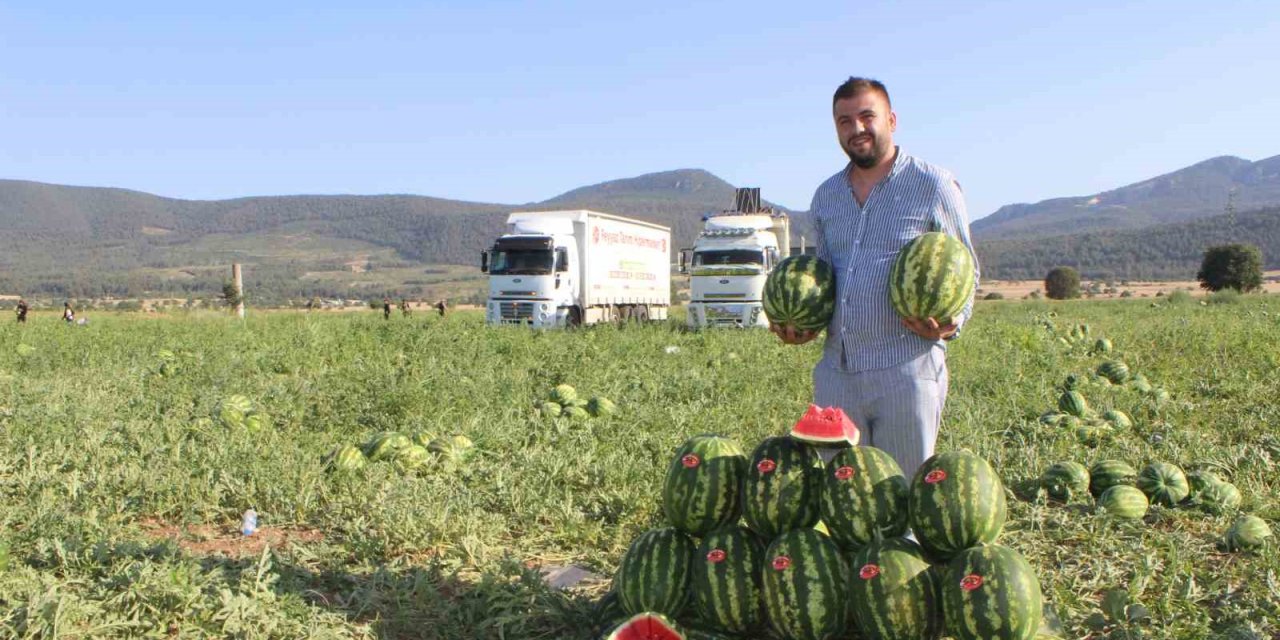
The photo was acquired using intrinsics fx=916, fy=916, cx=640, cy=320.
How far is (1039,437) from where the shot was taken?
25.1 feet

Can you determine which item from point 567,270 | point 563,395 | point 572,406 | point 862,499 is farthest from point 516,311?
point 862,499

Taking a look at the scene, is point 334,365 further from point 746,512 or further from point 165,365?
point 746,512

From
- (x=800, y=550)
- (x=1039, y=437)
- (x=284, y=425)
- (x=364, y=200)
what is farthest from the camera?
(x=364, y=200)

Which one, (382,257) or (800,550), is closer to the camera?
(800,550)

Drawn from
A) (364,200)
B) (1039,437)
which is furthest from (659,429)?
(364,200)

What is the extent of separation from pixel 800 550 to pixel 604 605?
107 centimetres

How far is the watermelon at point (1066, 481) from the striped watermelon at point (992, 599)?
3155 millimetres

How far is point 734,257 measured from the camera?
24.8 metres

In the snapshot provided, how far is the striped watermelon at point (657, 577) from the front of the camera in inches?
135

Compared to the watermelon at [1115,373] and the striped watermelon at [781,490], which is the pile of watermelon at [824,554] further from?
the watermelon at [1115,373]

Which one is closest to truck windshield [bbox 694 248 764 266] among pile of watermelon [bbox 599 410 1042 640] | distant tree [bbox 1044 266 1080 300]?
pile of watermelon [bbox 599 410 1042 640]

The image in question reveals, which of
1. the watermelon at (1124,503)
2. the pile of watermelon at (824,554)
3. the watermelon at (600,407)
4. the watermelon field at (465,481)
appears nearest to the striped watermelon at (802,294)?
the pile of watermelon at (824,554)

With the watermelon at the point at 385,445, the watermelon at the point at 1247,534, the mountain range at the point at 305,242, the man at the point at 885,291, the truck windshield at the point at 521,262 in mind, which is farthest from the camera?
the mountain range at the point at 305,242

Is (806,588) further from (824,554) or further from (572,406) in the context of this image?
(572,406)
